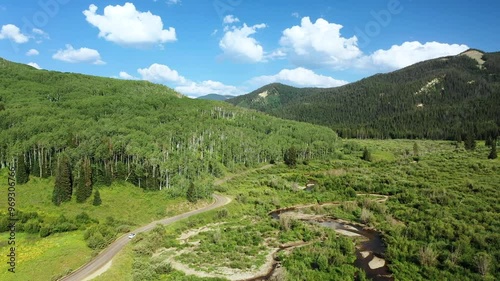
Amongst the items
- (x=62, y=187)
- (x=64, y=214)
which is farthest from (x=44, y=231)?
(x=62, y=187)

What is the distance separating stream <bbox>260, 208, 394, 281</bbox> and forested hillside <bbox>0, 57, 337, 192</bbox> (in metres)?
44.0

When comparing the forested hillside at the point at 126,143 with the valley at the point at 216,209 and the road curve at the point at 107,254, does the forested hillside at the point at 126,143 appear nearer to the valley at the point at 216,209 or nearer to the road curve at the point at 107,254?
the valley at the point at 216,209

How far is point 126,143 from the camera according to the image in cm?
12219

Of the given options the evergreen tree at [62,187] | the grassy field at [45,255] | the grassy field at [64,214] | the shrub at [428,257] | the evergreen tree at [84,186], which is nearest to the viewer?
the grassy field at [45,255]

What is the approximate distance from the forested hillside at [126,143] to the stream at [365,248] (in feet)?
144

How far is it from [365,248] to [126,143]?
90771 mm

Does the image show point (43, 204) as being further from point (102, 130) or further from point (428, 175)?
point (428, 175)

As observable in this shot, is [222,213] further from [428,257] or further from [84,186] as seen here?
[428,257]

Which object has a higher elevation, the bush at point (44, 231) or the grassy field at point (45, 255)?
the bush at point (44, 231)

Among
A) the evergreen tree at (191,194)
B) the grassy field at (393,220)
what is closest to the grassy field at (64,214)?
the evergreen tree at (191,194)

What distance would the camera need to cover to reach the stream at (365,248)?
53656 mm

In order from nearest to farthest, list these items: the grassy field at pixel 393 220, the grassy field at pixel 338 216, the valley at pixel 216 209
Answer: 1. the grassy field at pixel 338 216
2. the grassy field at pixel 393 220
3. the valley at pixel 216 209

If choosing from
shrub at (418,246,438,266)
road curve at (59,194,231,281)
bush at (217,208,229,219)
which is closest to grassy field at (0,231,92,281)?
road curve at (59,194,231,281)

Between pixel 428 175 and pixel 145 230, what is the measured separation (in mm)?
94809
